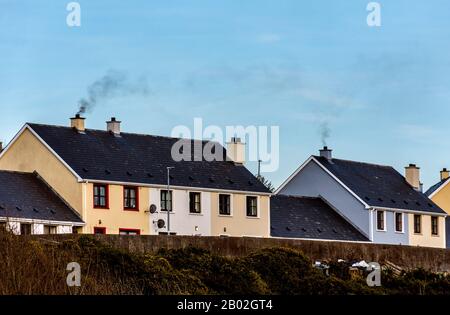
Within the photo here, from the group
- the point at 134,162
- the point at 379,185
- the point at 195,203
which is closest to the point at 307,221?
the point at 195,203

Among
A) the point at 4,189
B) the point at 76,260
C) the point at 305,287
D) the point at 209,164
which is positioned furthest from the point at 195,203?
the point at 76,260

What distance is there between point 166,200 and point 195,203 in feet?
6.81

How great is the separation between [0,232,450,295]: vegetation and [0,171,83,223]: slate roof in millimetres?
22147

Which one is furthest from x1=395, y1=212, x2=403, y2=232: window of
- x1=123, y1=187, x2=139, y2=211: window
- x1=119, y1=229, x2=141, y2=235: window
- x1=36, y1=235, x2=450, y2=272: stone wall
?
x1=36, y1=235, x2=450, y2=272: stone wall

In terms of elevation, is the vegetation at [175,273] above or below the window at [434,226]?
below

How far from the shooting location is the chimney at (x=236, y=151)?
8062 centimetres

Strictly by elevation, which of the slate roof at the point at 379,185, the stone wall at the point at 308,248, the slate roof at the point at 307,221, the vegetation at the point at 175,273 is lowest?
the vegetation at the point at 175,273

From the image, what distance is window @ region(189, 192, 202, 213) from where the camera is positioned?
74625mm

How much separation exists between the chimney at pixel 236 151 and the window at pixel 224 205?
4.32 metres

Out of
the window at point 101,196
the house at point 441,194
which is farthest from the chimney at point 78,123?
the house at point 441,194

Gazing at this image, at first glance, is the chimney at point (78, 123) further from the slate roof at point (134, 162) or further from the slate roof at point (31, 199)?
the slate roof at point (31, 199)

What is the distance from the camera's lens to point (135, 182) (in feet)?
236

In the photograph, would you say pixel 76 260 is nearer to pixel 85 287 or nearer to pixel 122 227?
pixel 85 287
